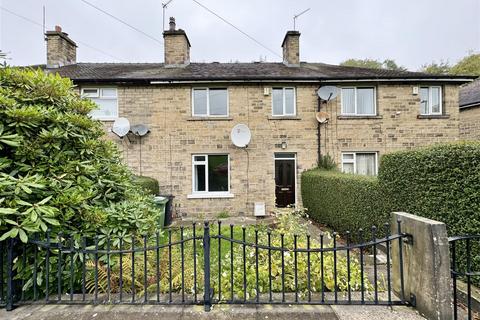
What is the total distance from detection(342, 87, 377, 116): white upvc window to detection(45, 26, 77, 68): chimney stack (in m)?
13.0

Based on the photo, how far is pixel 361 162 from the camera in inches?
397

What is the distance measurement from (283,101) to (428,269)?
8320mm

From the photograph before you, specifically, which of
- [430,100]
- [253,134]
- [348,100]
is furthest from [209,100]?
[430,100]

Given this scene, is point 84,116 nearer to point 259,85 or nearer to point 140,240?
point 140,240

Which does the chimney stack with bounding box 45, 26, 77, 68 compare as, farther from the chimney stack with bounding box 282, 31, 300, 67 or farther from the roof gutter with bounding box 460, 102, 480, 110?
the roof gutter with bounding box 460, 102, 480, 110

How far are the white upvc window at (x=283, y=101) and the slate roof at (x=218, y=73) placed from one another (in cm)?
50

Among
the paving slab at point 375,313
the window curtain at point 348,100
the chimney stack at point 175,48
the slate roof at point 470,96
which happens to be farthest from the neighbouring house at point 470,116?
the chimney stack at point 175,48

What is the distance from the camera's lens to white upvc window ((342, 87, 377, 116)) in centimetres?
1005

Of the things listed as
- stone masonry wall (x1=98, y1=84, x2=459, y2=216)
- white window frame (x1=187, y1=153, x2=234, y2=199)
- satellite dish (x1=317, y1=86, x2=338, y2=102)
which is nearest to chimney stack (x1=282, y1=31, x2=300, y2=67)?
stone masonry wall (x1=98, y1=84, x2=459, y2=216)

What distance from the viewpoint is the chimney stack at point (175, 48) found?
1115cm

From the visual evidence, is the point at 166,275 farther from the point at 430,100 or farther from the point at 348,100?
the point at 430,100

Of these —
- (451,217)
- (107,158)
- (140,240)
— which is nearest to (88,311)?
(140,240)

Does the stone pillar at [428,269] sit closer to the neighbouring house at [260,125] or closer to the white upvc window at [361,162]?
the neighbouring house at [260,125]

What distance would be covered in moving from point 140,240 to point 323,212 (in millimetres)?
5925
